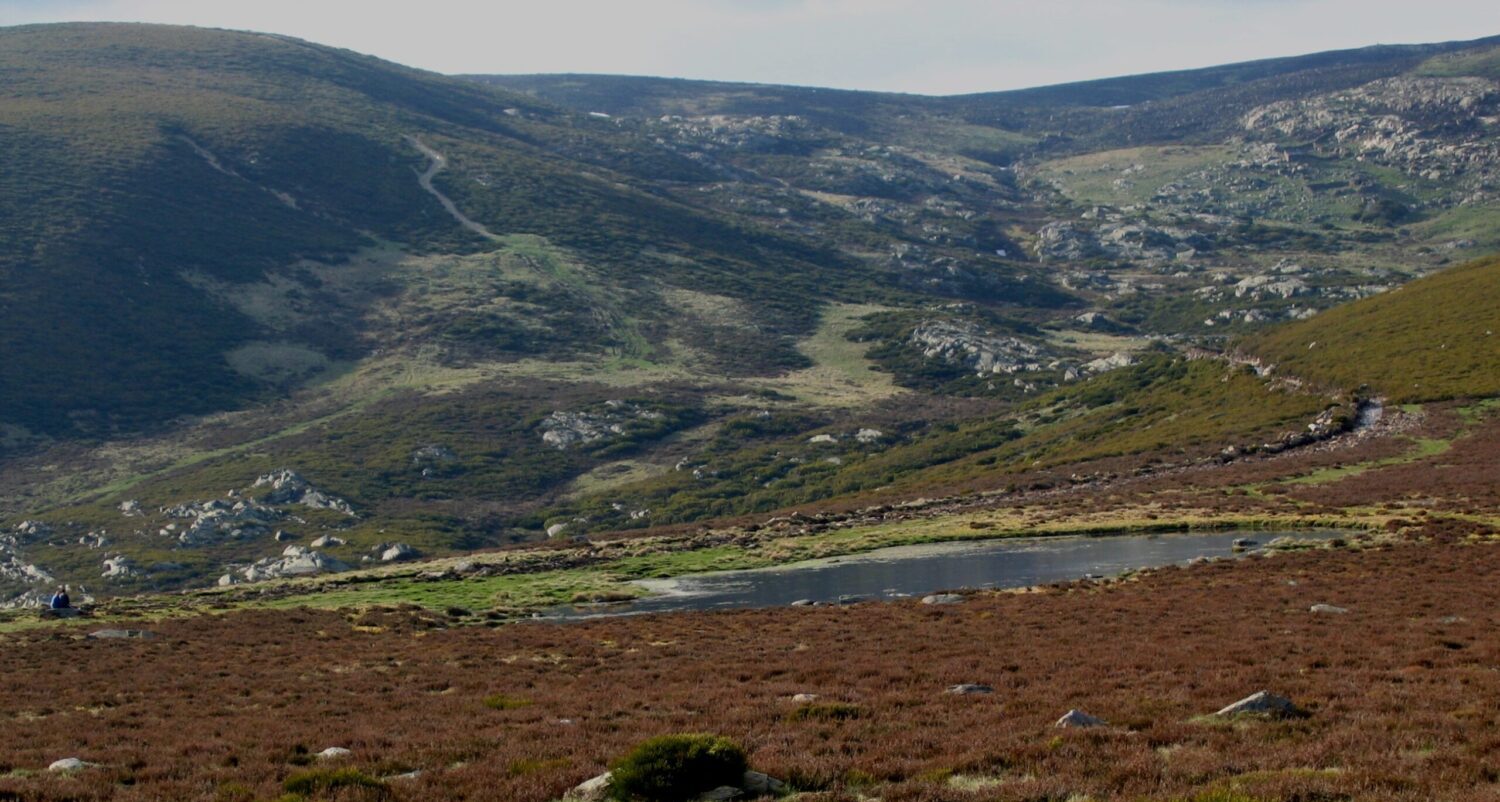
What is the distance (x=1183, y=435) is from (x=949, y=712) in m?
88.0

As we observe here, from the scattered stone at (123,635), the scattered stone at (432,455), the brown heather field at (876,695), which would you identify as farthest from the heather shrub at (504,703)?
the scattered stone at (432,455)

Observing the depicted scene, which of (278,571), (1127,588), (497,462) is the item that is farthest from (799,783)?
(497,462)

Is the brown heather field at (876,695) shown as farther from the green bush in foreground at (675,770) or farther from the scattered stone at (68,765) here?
the green bush in foreground at (675,770)

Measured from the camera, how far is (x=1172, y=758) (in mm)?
16516

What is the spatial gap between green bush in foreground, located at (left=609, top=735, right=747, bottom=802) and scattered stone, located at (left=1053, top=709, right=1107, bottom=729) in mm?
6237

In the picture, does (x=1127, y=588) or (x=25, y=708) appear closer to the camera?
(x=25, y=708)

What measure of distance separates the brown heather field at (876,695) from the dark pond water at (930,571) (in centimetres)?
641

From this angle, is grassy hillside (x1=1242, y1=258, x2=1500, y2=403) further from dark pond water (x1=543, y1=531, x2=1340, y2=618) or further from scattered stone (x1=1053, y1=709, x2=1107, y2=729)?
scattered stone (x1=1053, y1=709, x2=1107, y2=729)

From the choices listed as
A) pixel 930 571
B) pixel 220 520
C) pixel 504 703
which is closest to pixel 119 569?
pixel 220 520

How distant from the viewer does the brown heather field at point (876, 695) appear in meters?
16.5

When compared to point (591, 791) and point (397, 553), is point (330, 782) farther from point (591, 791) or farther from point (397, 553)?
point (397, 553)

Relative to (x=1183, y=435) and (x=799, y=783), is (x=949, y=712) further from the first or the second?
(x=1183, y=435)

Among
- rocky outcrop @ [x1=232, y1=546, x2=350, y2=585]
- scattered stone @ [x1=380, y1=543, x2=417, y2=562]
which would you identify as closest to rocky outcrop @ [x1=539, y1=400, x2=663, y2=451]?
scattered stone @ [x1=380, y1=543, x2=417, y2=562]

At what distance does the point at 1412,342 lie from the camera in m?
114
